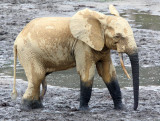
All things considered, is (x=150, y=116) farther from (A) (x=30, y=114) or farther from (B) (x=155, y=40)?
(B) (x=155, y=40)

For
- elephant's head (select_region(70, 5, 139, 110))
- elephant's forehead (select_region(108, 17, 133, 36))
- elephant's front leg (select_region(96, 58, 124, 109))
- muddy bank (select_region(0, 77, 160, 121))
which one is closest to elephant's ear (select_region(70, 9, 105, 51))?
elephant's head (select_region(70, 5, 139, 110))

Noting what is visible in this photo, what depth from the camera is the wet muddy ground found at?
25.1 ft

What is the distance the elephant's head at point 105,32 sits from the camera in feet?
23.8

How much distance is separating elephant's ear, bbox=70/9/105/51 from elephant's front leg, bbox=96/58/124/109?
0.53 m

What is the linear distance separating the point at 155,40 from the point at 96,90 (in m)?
5.01

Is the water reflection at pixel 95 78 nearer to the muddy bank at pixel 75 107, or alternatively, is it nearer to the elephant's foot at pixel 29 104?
the muddy bank at pixel 75 107

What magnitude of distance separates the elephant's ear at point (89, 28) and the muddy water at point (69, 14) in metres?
2.43

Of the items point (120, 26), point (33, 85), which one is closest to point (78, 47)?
point (120, 26)

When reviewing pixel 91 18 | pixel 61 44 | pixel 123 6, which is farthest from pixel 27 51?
pixel 123 6

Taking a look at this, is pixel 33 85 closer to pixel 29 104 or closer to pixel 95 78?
pixel 29 104

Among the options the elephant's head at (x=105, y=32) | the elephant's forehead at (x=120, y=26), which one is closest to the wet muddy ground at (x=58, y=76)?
the elephant's head at (x=105, y=32)

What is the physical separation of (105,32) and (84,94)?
0.95 meters

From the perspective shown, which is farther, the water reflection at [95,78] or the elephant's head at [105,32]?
the water reflection at [95,78]

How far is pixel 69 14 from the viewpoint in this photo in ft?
61.8
